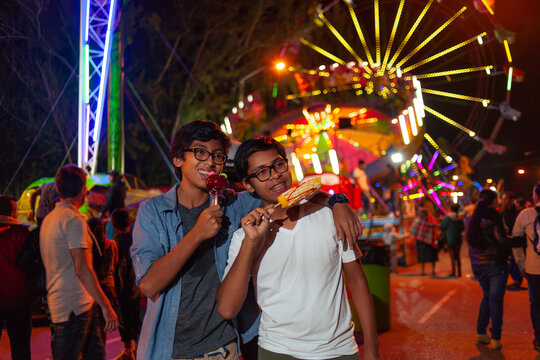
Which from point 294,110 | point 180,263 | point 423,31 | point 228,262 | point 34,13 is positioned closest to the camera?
point 180,263

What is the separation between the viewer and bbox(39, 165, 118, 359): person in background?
3.56m

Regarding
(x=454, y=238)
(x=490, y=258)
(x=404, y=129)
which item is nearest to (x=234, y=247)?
(x=490, y=258)

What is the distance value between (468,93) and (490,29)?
3523mm

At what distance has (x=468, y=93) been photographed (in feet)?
66.0

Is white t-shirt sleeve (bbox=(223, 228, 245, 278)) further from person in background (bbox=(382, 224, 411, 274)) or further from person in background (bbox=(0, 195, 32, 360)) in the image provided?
person in background (bbox=(382, 224, 411, 274))

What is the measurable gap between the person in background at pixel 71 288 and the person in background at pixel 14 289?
0.48 meters

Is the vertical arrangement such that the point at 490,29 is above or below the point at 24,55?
above

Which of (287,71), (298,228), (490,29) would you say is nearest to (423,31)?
(490,29)

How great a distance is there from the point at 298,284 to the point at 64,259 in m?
2.29

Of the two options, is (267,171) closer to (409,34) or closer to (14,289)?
(14,289)

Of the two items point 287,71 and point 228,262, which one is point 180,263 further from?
point 287,71

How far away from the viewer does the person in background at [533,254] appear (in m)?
5.75

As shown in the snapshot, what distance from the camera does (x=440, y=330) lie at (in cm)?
705

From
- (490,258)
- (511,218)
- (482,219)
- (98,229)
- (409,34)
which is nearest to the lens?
(98,229)
